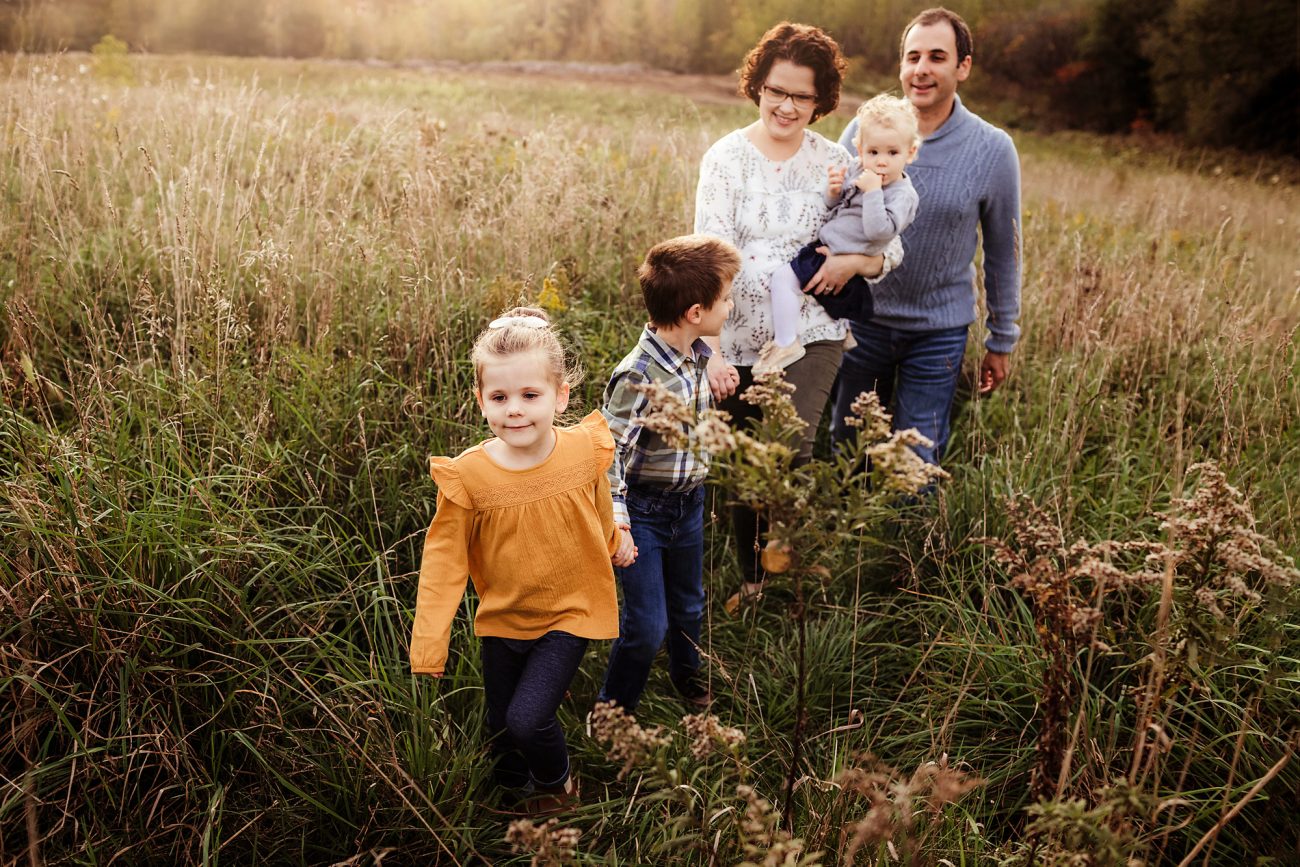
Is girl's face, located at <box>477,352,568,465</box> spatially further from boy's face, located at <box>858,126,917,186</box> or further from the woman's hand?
boy's face, located at <box>858,126,917,186</box>

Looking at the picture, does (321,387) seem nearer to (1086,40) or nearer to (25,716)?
(25,716)

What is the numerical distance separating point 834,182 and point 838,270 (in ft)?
1.16

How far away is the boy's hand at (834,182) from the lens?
3.02 metres

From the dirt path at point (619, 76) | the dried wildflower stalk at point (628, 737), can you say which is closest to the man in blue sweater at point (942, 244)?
the dried wildflower stalk at point (628, 737)

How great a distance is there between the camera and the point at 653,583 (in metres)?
2.51

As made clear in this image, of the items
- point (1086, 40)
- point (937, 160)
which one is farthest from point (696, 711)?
point (1086, 40)

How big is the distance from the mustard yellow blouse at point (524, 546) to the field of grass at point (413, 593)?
1.06 ft

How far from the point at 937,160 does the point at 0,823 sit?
3633 mm

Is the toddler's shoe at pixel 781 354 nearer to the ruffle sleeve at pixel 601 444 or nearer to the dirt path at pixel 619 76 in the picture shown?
the ruffle sleeve at pixel 601 444

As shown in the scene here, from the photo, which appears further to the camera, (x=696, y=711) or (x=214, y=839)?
(x=696, y=711)

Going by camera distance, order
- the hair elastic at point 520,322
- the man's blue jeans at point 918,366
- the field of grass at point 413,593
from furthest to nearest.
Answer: the man's blue jeans at point 918,366 < the hair elastic at point 520,322 < the field of grass at point 413,593

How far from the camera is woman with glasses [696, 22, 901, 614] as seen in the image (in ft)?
9.75

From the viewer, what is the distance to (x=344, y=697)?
2.33m

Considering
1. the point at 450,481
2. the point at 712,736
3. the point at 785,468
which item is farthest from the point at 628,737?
the point at 450,481
